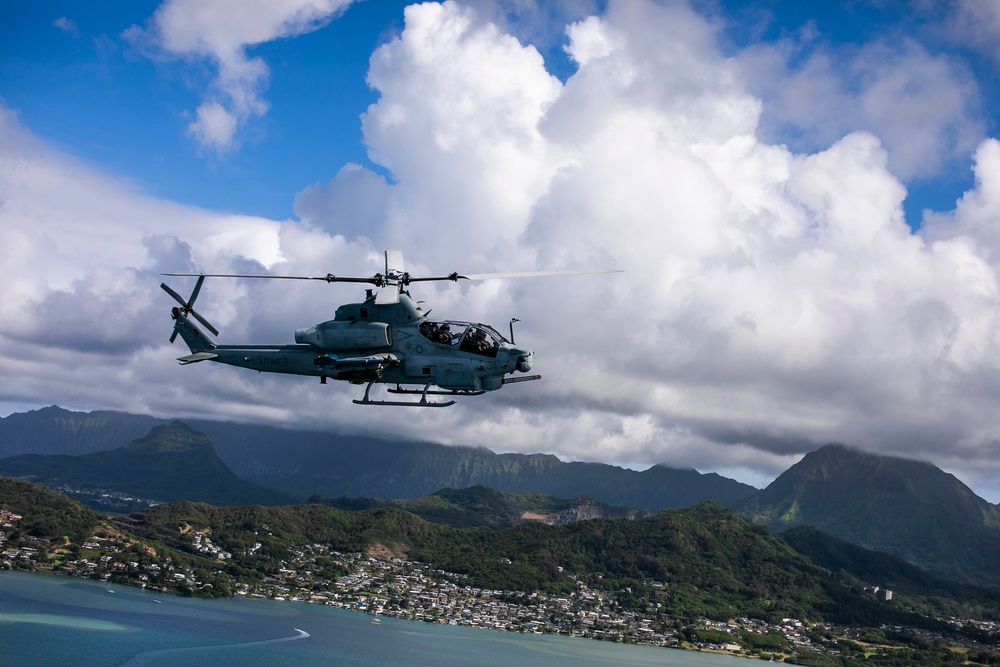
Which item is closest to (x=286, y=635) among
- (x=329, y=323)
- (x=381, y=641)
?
(x=381, y=641)

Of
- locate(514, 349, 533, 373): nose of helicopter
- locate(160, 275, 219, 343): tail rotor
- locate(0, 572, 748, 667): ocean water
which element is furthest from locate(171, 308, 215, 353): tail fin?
locate(0, 572, 748, 667): ocean water

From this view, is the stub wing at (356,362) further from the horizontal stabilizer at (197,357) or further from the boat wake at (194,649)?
the boat wake at (194,649)

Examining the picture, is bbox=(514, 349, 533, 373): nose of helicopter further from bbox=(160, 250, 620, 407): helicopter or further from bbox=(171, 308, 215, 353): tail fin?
bbox=(171, 308, 215, 353): tail fin

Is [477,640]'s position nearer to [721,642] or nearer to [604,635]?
[604,635]

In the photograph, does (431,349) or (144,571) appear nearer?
(431,349)

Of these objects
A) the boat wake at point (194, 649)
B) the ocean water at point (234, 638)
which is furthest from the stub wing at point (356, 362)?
the boat wake at point (194, 649)

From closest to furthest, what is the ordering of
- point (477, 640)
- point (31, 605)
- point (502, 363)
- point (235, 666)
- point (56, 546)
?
1. point (502, 363)
2. point (235, 666)
3. point (31, 605)
4. point (477, 640)
5. point (56, 546)
